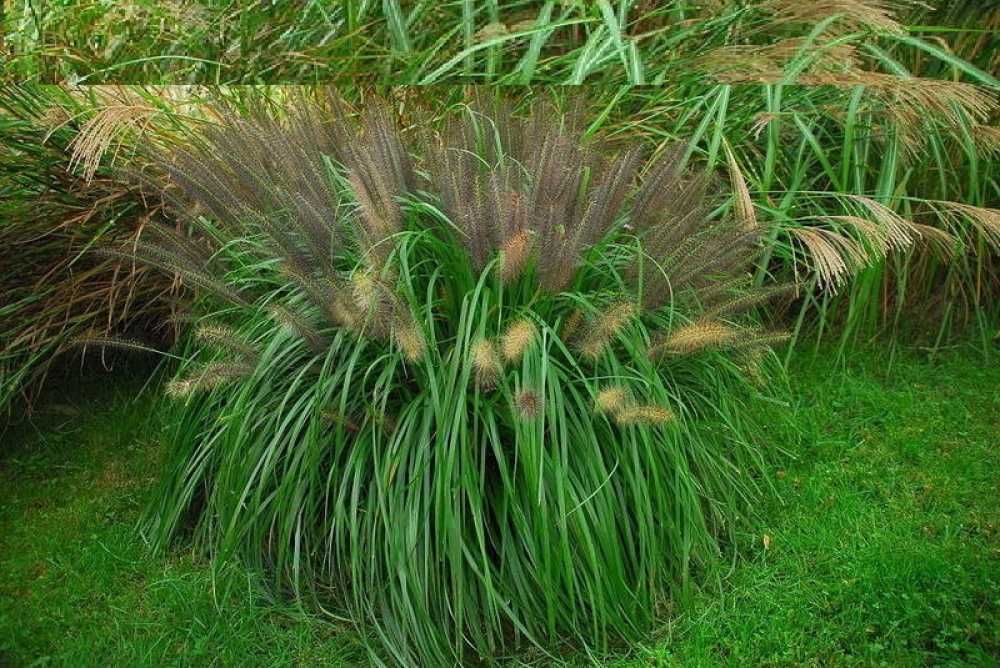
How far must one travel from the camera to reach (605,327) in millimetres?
2227

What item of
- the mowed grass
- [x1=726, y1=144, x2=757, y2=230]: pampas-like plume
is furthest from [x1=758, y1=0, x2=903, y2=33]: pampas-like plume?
the mowed grass

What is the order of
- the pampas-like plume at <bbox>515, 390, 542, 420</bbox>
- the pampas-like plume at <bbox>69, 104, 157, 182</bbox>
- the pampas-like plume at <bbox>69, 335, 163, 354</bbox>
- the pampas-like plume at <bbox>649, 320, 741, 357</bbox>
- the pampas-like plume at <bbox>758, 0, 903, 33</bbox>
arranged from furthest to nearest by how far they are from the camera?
the pampas-like plume at <bbox>758, 0, 903, 33</bbox> → the pampas-like plume at <bbox>69, 104, 157, 182</bbox> → the pampas-like plume at <bbox>69, 335, 163, 354</bbox> → the pampas-like plume at <bbox>649, 320, 741, 357</bbox> → the pampas-like plume at <bbox>515, 390, 542, 420</bbox>

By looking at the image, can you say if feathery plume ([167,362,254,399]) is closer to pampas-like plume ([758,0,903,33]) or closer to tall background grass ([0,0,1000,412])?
tall background grass ([0,0,1000,412])

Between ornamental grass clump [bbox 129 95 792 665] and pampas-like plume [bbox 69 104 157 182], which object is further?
pampas-like plume [bbox 69 104 157 182]

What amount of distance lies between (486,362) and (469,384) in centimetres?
24

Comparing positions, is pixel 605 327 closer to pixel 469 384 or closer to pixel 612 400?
pixel 612 400

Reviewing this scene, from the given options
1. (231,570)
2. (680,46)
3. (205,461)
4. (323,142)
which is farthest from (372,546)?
(680,46)

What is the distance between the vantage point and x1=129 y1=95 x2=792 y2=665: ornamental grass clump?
2262 millimetres

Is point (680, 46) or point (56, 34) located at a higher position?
point (56, 34)

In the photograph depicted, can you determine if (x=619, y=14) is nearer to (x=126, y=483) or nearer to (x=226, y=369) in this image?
(x=226, y=369)

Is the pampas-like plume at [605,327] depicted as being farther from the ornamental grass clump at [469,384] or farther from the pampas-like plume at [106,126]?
the pampas-like plume at [106,126]

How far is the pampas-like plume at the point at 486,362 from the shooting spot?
216cm

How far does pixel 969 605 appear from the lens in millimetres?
2346

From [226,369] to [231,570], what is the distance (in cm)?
51
